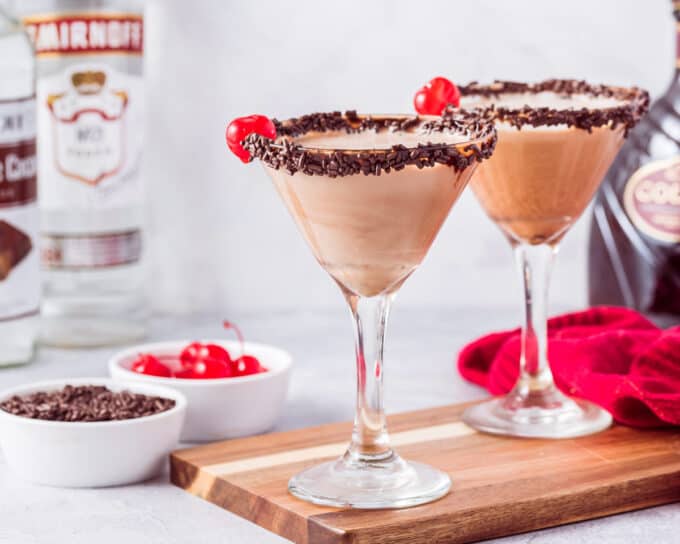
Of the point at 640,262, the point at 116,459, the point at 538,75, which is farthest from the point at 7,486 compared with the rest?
the point at 538,75

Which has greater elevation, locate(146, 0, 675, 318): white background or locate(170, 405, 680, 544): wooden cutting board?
locate(146, 0, 675, 318): white background

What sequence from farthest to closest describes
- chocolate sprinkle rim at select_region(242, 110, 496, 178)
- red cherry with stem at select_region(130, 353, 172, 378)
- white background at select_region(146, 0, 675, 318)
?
white background at select_region(146, 0, 675, 318) < red cherry with stem at select_region(130, 353, 172, 378) < chocolate sprinkle rim at select_region(242, 110, 496, 178)

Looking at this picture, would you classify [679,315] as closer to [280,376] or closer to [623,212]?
[623,212]

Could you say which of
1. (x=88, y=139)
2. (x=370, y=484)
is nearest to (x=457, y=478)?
(x=370, y=484)

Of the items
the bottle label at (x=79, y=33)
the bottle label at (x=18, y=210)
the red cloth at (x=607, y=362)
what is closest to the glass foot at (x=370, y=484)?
the red cloth at (x=607, y=362)

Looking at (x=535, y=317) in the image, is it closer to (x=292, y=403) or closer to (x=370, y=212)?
(x=292, y=403)

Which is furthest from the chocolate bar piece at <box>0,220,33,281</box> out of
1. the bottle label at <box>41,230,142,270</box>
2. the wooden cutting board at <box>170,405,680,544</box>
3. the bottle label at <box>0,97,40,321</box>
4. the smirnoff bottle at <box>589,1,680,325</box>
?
the smirnoff bottle at <box>589,1,680,325</box>

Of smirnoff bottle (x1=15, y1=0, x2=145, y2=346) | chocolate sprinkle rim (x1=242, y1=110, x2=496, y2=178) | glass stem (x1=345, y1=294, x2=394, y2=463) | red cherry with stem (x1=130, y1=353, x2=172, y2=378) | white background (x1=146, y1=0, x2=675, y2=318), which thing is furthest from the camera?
white background (x1=146, y1=0, x2=675, y2=318)

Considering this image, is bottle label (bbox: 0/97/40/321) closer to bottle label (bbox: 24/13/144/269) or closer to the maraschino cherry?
bottle label (bbox: 24/13/144/269)

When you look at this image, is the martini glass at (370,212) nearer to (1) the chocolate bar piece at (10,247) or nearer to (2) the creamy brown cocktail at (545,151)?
(2) the creamy brown cocktail at (545,151)
